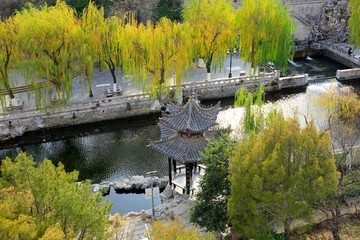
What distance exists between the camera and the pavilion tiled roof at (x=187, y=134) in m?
20.5

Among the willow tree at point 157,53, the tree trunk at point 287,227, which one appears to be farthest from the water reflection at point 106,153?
the tree trunk at point 287,227

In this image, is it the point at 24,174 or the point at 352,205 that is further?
the point at 352,205

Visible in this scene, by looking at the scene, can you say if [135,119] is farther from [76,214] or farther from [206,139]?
[76,214]

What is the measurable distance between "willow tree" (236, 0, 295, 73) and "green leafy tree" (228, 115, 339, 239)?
19874 millimetres

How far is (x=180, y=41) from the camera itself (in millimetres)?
31438

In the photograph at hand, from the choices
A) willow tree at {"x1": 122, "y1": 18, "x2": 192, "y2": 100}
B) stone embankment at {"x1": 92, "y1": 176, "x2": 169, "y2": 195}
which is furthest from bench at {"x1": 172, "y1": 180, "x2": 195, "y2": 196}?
willow tree at {"x1": 122, "y1": 18, "x2": 192, "y2": 100}

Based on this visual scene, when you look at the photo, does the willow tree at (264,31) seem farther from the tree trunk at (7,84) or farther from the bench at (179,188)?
the tree trunk at (7,84)

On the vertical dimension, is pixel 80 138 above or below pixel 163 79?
below

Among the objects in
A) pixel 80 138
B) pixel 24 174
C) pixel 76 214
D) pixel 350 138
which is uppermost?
pixel 24 174

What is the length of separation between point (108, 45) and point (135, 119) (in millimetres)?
5602

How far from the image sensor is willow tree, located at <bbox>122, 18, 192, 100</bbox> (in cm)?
3052

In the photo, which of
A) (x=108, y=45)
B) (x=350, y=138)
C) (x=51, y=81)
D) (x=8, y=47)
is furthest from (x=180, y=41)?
(x=350, y=138)

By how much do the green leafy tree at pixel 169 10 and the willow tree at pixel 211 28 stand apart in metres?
7.20

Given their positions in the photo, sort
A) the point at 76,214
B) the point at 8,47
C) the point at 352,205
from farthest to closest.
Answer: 1. the point at 8,47
2. the point at 352,205
3. the point at 76,214
